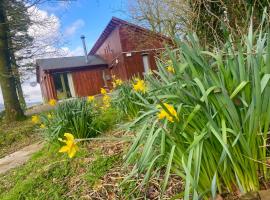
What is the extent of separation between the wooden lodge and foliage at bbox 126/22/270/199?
1880 cm

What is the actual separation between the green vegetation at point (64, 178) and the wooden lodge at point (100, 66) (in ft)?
57.5

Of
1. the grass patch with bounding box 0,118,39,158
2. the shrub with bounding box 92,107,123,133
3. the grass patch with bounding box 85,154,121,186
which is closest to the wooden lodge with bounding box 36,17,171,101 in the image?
the grass patch with bounding box 0,118,39,158

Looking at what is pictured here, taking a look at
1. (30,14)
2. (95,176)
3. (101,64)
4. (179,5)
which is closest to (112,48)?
(101,64)

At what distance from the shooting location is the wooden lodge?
68.8ft

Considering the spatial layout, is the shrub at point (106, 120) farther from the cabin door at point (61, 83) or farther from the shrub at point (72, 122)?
the cabin door at point (61, 83)

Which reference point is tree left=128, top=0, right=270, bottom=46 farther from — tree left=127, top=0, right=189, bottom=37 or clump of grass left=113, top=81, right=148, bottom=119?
clump of grass left=113, top=81, right=148, bottom=119

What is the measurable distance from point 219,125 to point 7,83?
398 inches

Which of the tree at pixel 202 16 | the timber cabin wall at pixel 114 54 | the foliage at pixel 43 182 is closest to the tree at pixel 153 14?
the tree at pixel 202 16

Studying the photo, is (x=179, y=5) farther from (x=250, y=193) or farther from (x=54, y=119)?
(x=250, y=193)

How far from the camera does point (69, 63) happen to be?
24250mm

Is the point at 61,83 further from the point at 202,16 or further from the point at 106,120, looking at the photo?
the point at 106,120

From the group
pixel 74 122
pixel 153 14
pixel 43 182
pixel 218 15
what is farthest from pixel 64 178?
pixel 153 14

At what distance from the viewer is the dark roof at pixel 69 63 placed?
2328cm

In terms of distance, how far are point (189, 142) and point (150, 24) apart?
9.22 metres
